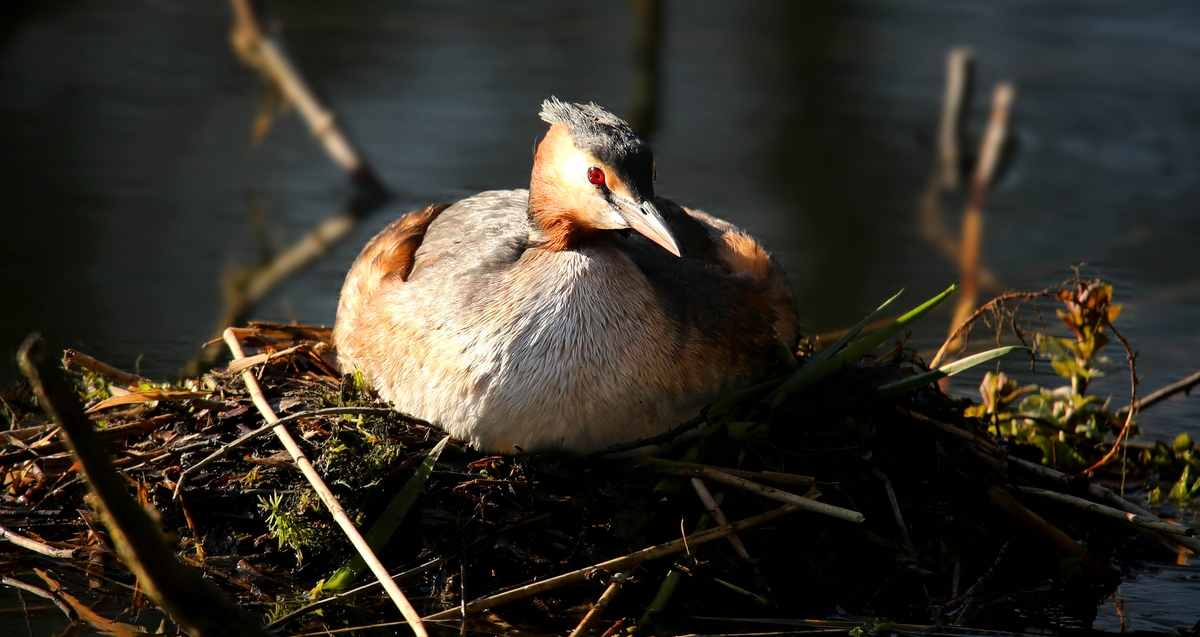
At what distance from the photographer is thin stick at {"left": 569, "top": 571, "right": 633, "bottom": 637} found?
13.9 ft

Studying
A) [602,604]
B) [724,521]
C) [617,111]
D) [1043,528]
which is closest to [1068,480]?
[1043,528]

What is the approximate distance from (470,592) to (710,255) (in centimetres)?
185

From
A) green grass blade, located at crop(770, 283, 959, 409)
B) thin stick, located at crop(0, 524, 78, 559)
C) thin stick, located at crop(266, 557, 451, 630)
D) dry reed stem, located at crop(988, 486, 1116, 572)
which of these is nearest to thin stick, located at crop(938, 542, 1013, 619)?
dry reed stem, located at crop(988, 486, 1116, 572)

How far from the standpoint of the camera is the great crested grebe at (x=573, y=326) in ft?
14.7

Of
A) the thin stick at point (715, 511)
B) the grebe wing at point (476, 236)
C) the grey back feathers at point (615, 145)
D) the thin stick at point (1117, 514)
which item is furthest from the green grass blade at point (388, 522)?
the thin stick at point (1117, 514)

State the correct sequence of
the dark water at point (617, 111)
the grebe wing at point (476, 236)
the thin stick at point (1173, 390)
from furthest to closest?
the dark water at point (617, 111)
the thin stick at point (1173, 390)
the grebe wing at point (476, 236)

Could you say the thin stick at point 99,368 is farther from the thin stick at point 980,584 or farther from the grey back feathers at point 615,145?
the thin stick at point 980,584

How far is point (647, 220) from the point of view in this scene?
14.0 feet

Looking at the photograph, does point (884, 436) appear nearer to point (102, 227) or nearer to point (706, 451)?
point (706, 451)

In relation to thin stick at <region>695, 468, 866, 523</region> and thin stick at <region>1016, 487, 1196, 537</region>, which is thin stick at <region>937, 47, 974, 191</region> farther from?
thin stick at <region>695, 468, 866, 523</region>

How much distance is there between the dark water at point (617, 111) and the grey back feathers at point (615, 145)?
9.86ft

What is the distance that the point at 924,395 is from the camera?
523 cm

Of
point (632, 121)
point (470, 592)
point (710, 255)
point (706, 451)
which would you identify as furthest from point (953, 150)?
point (470, 592)

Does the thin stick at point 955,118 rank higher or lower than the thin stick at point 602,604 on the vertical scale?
higher
